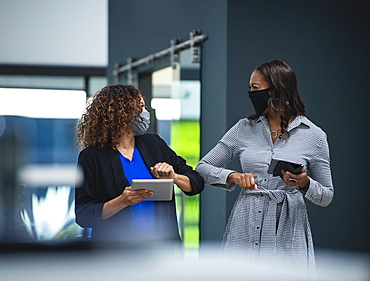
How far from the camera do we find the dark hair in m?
2.29

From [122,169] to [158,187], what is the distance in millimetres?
174

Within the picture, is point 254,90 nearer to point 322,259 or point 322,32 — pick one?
point 322,259

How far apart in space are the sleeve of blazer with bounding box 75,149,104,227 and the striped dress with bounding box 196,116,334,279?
494 mm

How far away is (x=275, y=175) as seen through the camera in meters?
2.09

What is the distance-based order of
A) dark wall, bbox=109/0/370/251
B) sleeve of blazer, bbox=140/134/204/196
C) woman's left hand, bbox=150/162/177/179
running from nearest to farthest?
woman's left hand, bbox=150/162/177/179 < sleeve of blazer, bbox=140/134/204/196 < dark wall, bbox=109/0/370/251

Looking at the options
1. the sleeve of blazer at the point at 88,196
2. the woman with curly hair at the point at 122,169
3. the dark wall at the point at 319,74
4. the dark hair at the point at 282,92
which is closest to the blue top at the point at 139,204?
the woman with curly hair at the point at 122,169

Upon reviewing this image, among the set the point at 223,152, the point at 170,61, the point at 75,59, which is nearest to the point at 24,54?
the point at 75,59

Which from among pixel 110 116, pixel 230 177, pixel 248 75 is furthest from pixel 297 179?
pixel 248 75

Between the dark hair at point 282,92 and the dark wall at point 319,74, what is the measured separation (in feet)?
5.86

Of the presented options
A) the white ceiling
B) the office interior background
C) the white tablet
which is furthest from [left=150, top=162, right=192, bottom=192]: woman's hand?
the white ceiling

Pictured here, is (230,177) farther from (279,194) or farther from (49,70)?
(49,70)

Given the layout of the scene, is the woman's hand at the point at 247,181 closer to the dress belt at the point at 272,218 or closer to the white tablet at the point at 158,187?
the dress belt at the point at 272,218

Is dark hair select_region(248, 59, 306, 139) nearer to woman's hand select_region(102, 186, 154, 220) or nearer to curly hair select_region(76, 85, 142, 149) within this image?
curly hair select_region(76, 85, 142, 149)

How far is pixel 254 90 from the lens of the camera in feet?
7.65
